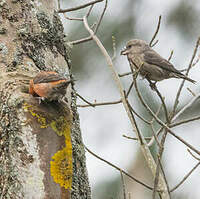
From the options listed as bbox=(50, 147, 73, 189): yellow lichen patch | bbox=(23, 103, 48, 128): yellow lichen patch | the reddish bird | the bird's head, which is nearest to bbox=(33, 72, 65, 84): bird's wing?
the reddish bird

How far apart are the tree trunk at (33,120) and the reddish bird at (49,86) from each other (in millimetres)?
45

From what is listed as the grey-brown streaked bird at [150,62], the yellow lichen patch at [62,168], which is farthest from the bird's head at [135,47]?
the yellow lichen patch at [62,168]

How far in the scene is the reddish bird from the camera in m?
2.09

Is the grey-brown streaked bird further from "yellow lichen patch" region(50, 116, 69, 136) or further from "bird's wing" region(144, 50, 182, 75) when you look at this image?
"yellow lichen patch" region(50, 116, 69, 136)

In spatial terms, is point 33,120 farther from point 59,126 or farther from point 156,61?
point 156,61

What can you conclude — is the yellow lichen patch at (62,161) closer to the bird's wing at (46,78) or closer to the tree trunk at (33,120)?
the tree trunk at (33,120)

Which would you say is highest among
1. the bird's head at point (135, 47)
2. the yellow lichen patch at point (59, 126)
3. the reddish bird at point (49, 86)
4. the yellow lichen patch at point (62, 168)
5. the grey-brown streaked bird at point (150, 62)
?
the bird's head at point (135, 47)

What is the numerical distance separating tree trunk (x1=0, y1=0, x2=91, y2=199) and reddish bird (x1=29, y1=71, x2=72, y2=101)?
45mm

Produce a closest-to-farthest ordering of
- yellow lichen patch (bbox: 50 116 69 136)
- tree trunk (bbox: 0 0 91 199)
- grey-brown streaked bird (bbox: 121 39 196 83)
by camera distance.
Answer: tree trunk (bbox: 0 0 91 199)
yellow lichen patch (bbox: 50 116 69 136)
grey-brown streaked bird (bbox: 121 39 196 83)

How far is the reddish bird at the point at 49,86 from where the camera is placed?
6.85 ft

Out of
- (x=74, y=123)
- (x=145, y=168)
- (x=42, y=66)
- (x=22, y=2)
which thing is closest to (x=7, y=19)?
(x=22, y=2)

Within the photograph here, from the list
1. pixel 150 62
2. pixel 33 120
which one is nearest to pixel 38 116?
pixel 33 120

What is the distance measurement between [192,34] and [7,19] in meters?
5.47

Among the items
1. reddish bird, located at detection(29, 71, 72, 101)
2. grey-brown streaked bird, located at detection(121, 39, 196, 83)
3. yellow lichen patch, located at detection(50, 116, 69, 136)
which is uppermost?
grey-brown streaked bird, located at detection(121, 39, 196, 83)
